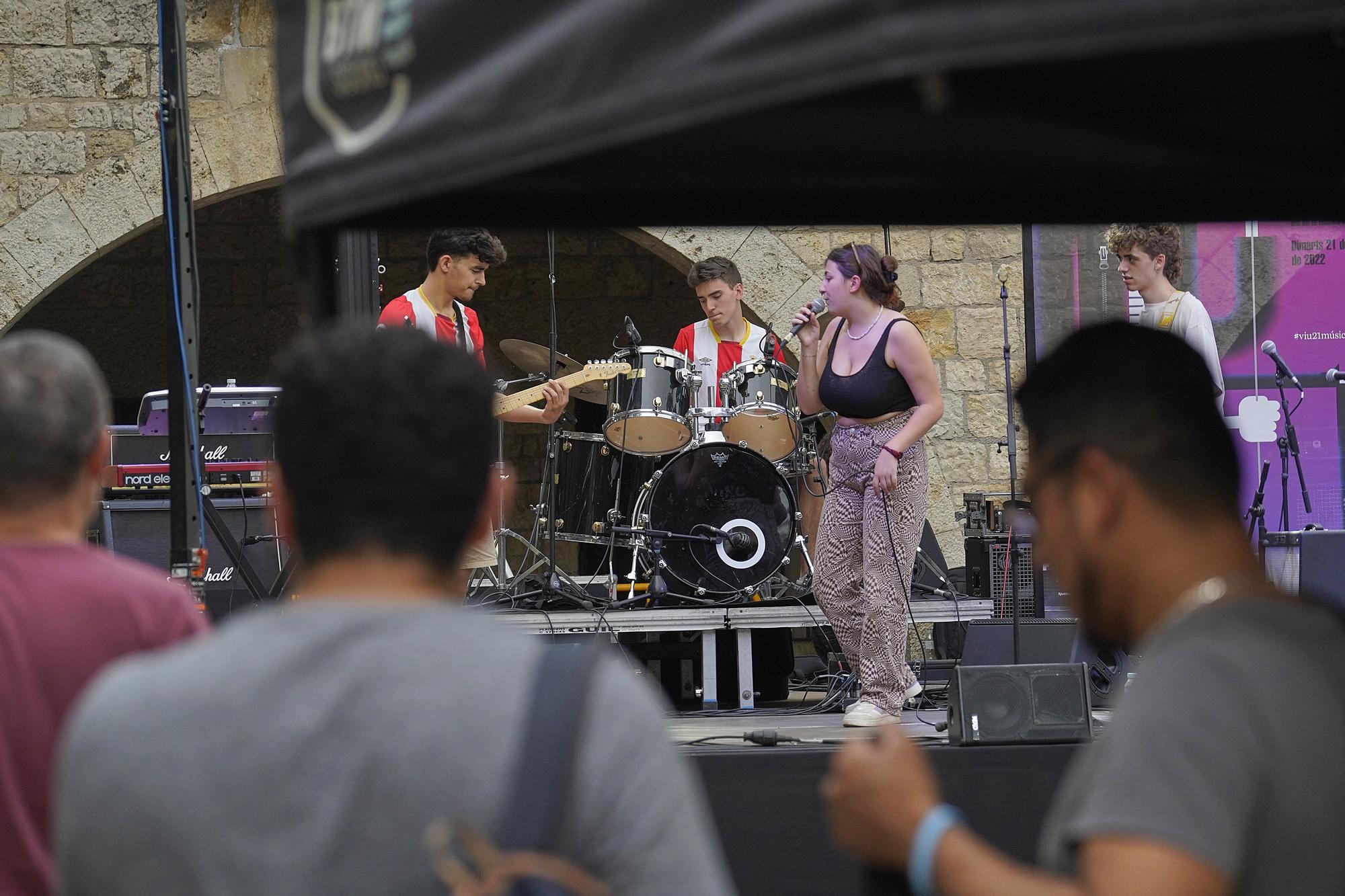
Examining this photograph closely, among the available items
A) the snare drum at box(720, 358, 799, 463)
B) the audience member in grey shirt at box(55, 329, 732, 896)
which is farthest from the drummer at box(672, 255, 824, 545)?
the audience member in grey shirt at box(55, 329, 732, 896)

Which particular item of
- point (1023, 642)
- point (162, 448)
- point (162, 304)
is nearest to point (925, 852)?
point (1023, 642)

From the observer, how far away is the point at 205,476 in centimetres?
788

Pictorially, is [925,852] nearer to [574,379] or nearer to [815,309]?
[815,309]

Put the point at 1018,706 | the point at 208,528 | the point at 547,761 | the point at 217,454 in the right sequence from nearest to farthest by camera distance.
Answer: the point at 547,761 → the point at 1018,706 → the point at 217,454 → the point at 208,528

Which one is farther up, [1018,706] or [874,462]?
[874,462]

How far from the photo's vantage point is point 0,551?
79.1 inches

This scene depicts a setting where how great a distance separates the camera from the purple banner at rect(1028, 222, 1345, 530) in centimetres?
864

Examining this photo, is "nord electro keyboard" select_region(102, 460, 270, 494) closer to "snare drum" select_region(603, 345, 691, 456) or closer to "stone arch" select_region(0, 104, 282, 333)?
"snare drum" select_region(603, 345, 691, 456)

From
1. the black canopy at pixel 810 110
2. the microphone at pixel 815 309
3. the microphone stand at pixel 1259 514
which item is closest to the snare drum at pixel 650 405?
the microphone at pixel 815 309

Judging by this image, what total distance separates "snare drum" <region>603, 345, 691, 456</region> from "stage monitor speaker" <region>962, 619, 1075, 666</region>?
75.3 inches

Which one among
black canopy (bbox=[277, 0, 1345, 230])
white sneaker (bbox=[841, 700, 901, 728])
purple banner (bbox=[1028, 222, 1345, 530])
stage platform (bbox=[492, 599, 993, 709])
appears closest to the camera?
black canopy (bbox=[277, 0, 1345, 230])

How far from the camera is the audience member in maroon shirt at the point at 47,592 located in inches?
75.4

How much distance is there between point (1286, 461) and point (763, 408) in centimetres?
300

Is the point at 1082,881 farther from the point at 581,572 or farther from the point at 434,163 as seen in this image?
the point at 581,572
